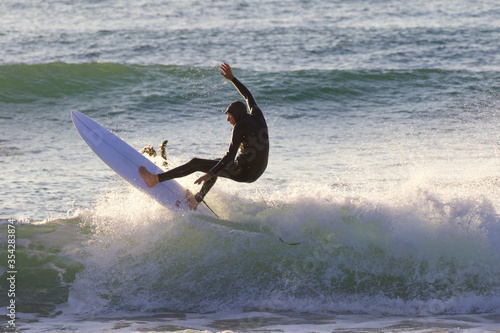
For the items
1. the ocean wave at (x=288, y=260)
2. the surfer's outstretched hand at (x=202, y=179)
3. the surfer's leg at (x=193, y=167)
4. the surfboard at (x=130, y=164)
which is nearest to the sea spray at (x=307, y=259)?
the ocean wave at (x=288, y=260)

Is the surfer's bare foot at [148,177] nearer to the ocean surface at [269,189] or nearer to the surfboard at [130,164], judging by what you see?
the surfboard at [130,164]

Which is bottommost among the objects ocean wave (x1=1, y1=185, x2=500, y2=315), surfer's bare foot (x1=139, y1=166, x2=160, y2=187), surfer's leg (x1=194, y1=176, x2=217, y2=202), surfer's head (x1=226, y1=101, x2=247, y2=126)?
ocean wave (x1=1, y1=185, x2=500, y2=315)

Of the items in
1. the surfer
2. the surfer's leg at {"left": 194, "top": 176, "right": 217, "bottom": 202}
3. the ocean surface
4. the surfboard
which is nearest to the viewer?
the ocean surface

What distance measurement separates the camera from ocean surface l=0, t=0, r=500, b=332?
656 cm

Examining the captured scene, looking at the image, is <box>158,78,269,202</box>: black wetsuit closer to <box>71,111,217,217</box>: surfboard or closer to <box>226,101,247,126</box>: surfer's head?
<box>226,101,247,126</box>: surfer's head

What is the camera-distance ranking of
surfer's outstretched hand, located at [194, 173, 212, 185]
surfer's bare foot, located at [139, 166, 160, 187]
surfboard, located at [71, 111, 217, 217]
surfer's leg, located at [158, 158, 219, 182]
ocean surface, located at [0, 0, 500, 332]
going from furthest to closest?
surfboard, located at [71, 111, 217, 217], surfer's bare foot, located at [139, 166, 160, 187], surfer's leg, located at [158, 158, 219, 182], surfer's outstretched hand, located at [194, 173, 212, 185], ocean surface, located at [0, 0, 500, 332]

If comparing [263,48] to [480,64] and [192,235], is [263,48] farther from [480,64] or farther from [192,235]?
[192,235]

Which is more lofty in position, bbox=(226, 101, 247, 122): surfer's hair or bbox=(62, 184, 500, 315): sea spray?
bbox=(226, 101, 247, 122): surfer's hair

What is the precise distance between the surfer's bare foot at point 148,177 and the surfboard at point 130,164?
0.24ft

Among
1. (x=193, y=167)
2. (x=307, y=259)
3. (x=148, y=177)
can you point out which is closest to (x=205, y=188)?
(x=193, y=167)

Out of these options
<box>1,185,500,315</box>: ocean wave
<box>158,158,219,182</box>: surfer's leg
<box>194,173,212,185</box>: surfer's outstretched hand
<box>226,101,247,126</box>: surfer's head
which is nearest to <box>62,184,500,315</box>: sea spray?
<box>1,185,500,315</box>: ocean wave

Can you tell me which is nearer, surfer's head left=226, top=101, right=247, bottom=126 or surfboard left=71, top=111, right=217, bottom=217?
surfer's head left=226, top=101, right=247, bottom=126

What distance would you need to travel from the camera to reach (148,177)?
7590 mm

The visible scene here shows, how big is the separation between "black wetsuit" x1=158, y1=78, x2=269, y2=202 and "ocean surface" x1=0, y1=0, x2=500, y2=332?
2.23 ft
